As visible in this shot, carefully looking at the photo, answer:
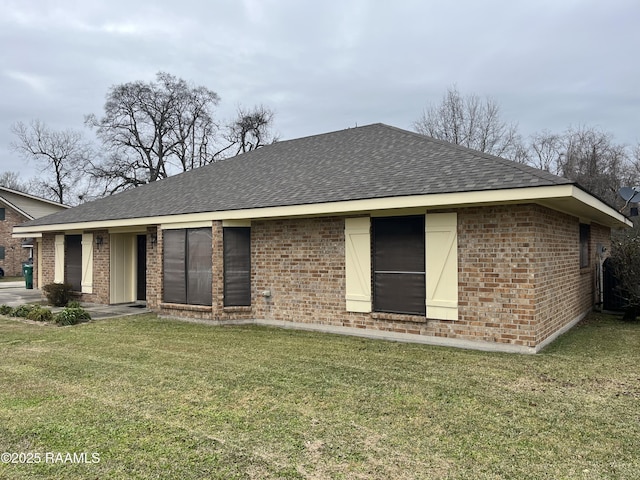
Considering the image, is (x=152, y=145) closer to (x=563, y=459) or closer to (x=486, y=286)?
(x=486, y=286)

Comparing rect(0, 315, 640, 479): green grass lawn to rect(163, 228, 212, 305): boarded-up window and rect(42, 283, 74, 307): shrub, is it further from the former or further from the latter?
rect(42, 283, 74, 307): shrub

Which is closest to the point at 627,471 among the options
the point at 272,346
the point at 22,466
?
A: the point at 22,466

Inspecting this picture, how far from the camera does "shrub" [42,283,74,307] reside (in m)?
12.8

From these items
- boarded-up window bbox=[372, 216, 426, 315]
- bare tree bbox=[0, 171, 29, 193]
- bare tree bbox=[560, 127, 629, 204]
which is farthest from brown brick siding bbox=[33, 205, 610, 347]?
bare tree bbox=[0, 171, 29, 193]

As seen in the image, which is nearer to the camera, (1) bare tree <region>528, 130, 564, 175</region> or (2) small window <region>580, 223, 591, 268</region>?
(2) small window <region>580, 223, 591, 268</region>

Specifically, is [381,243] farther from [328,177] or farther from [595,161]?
[595,161]

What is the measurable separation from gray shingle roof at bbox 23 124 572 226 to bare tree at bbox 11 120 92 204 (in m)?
30.0

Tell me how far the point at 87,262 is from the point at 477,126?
80.8ft

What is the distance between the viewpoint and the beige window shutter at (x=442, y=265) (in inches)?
274

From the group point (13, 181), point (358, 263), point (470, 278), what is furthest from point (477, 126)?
point (13, 181)

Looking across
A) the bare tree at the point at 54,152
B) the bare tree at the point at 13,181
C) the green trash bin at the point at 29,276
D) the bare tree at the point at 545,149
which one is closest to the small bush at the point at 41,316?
the green trash bin at the point at 29,276

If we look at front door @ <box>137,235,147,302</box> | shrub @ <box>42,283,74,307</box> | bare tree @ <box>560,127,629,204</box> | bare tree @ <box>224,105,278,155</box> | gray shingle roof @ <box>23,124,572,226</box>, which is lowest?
shrub @ <box>42,283,74,307</box>

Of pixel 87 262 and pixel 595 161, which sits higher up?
pixel 595 161

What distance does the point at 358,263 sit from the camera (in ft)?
25.9
